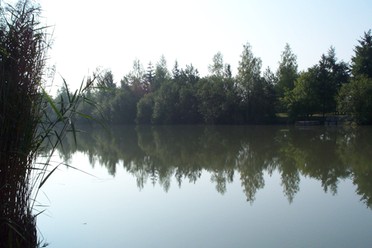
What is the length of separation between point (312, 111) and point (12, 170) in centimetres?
3634

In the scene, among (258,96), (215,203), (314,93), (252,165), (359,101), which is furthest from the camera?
(258,96)

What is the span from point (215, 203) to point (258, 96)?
109ft

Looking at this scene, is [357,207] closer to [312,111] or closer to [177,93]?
[312,111]

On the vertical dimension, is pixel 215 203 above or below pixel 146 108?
below

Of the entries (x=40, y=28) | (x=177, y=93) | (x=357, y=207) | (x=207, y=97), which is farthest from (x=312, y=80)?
(x=40, y=28)

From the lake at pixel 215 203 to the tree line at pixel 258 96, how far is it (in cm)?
1827

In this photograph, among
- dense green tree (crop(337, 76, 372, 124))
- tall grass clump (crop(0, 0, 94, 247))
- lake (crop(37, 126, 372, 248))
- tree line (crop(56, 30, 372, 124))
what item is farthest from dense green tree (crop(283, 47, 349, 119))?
tall grass clump (crop(0, 0, 94, 247))

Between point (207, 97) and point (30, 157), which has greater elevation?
point (207, 97)

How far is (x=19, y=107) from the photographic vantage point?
3.32 m

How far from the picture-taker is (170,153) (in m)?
16.2

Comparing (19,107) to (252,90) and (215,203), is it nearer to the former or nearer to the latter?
(215,203)

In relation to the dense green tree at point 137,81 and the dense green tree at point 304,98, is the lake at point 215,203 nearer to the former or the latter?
the dense green tree at point 304,98

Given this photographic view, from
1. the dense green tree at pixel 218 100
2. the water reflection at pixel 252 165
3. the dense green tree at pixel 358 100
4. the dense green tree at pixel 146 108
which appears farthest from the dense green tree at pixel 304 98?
the water reflection at pixel 252 165

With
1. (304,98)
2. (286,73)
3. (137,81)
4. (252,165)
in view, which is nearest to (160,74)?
(137,81)
